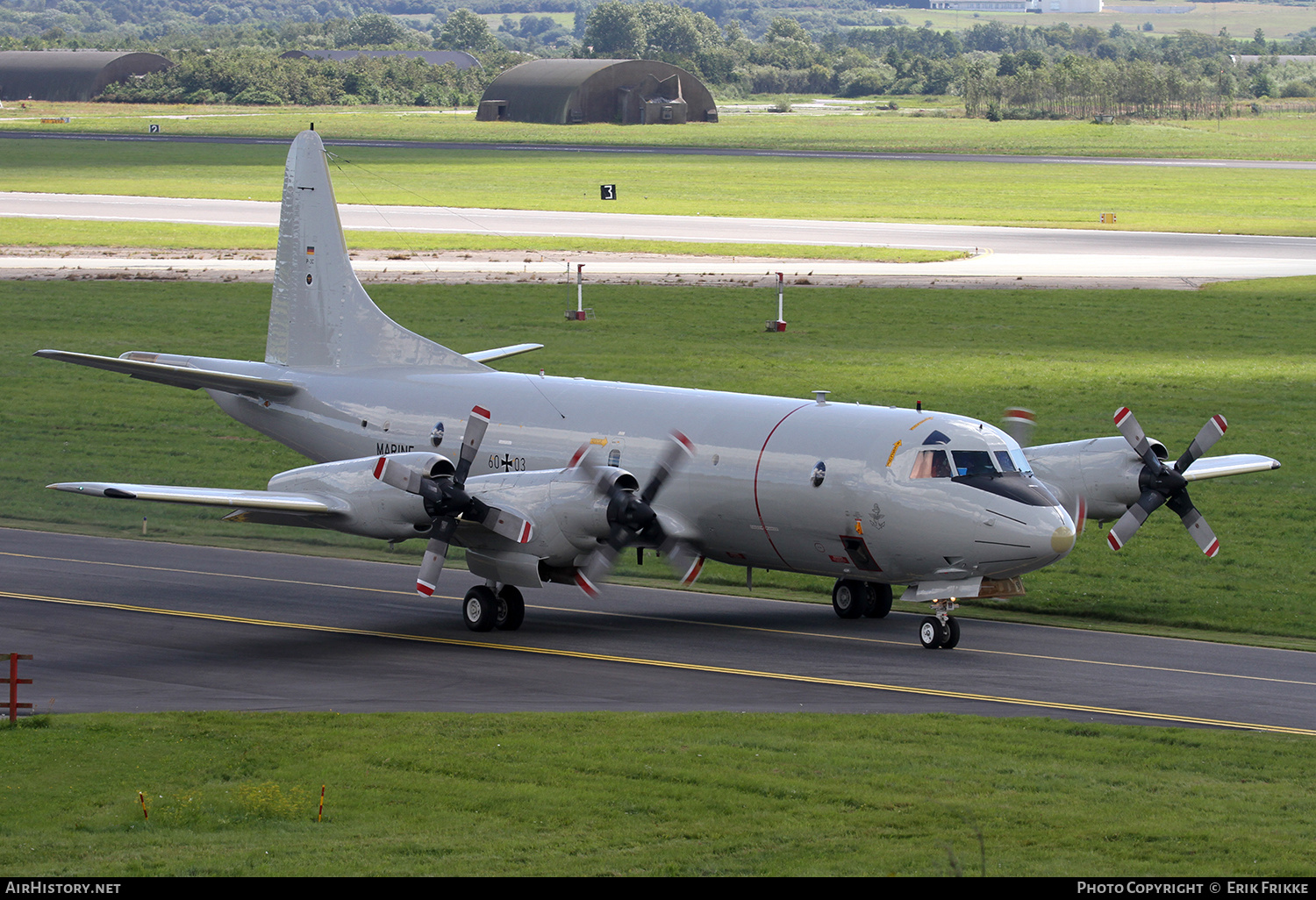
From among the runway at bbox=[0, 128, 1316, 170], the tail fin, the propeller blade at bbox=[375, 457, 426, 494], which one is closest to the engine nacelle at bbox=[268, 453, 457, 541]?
the propeller blade at bbox=[375, 457, 426, 494]


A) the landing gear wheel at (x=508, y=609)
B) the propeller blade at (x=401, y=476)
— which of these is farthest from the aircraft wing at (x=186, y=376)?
the landing gear wheel at (x=508, y=609)

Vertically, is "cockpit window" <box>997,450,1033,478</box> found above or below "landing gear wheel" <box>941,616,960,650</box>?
above

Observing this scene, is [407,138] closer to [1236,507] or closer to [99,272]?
[99,272]

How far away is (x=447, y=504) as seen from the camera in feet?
86.1

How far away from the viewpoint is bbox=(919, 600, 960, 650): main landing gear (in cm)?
2656

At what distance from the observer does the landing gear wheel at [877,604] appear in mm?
29422

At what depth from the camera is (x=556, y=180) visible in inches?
4911

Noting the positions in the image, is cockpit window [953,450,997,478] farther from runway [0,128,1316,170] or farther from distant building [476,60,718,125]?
distant building [476,60,718,125]

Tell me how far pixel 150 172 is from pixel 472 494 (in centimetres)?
10839

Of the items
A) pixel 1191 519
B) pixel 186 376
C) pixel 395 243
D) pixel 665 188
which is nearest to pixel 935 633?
pixel 1191 519

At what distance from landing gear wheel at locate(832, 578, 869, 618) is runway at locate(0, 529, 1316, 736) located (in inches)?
13.1

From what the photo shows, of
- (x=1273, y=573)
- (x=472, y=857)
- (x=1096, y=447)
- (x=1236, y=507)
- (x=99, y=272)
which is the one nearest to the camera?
(x=472, y=857)

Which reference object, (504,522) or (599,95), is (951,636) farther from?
(599,95)

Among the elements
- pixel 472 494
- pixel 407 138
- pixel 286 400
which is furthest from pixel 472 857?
pixel 407 138
